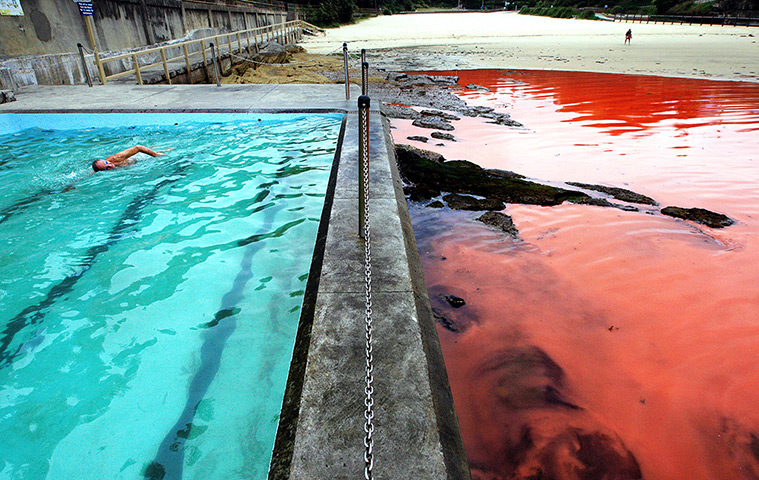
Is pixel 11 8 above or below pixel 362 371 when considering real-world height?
above

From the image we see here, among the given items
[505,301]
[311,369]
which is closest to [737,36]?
[505,301]

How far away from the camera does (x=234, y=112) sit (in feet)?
28.2

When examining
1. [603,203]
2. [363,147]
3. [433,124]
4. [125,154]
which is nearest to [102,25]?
[125,154]

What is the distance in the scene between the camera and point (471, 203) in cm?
527

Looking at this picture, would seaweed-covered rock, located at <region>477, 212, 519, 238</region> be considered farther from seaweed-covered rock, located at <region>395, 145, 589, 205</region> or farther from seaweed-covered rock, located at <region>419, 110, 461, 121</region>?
seaweed-covered rock, located at <region>419, 110, 461, 121</region>

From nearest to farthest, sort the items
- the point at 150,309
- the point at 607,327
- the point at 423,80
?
the point at 607,327 < the point at 150,309 < the point at 423,80

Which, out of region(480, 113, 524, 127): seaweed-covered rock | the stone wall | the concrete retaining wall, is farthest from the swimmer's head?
region(480, 113, 524, 127): seaweed-covered rock

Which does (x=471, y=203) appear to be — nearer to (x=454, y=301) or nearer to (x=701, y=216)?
(x=454, y=301)

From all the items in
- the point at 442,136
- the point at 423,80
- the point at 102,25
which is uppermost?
the point at 102,25

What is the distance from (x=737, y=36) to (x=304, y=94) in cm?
3686

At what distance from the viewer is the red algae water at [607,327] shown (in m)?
2.28

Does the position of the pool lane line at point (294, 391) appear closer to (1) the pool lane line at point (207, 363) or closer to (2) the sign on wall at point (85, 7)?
(1) the pool lane line at point (207, 363)

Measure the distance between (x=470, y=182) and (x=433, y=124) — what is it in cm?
357

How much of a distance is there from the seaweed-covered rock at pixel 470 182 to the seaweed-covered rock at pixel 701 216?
3.20 feet
